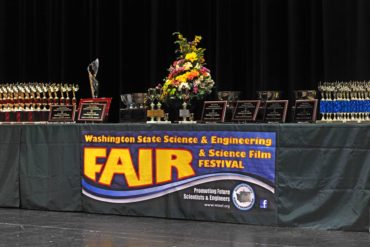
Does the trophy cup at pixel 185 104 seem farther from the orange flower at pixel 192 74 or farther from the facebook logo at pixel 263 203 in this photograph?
the facebook logo at pixel 263 203

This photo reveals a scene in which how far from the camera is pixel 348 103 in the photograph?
655 cm

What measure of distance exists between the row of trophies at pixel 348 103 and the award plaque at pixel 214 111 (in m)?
0.94

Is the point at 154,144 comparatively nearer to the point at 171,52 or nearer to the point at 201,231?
the point at 201,231

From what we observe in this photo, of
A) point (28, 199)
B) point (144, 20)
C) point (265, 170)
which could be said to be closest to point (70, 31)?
point (144, 20)

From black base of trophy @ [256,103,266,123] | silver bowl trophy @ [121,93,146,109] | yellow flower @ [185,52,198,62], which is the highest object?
yellow flower @ [185,52,198,62]

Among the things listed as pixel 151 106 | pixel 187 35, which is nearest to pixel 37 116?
pixel 151 106

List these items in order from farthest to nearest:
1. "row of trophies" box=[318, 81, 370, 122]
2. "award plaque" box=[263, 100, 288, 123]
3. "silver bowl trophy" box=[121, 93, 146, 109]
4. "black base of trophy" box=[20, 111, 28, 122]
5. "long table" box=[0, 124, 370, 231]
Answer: "black base of trophy" box=[20, 111, 28, 122] → "silver bowl trophy" box=[121, 93, 146, 109] → "award plaque" box=[263, 100, 288, 123] → "row of trophies" box=[318, 81, 370, 122] → "long table" box=[0, 124, 370, 231]

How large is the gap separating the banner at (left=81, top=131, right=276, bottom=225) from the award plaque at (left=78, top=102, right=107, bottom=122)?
400 mm

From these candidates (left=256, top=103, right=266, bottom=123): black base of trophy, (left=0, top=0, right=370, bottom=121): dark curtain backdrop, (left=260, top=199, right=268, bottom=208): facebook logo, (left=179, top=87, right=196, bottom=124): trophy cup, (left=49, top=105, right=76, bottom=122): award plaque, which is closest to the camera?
(left=260, top=199, right=268, bottom=208): facebook logo

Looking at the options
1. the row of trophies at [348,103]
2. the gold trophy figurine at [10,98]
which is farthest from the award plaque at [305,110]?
the gold trophy figurine at [10,98]

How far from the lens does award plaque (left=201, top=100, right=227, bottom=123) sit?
698 centimetres

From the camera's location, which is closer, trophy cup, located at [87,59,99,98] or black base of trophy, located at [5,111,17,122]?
black base of trophy, located at [5,111,17,122]

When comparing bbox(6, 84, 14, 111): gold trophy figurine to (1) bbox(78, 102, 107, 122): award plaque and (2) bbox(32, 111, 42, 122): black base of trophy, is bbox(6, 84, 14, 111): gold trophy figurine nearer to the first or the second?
(2) bbox(32, 111, 42, 122): black base of trophy

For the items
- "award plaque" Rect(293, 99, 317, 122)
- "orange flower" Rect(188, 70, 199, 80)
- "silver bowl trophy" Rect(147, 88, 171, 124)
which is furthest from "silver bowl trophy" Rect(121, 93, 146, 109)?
"award plaque" Rect(293, 99, 317, 122)
